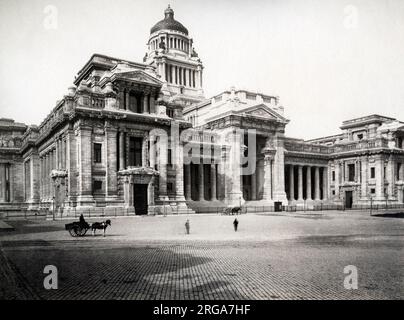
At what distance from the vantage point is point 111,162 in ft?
137

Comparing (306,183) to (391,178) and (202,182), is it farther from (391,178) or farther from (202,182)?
(202,182)

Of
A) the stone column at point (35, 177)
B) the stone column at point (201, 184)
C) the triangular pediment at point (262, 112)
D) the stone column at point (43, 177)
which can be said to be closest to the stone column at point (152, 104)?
the stone column at point (201, 184)

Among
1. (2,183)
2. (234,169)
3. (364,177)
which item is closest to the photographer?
(234,169)

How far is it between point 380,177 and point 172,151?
41.3 metres

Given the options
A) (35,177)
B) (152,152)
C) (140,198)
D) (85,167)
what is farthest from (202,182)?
(35,177)

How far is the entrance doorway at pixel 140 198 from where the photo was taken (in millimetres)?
42259

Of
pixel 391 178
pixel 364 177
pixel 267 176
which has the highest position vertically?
pixel 267 176

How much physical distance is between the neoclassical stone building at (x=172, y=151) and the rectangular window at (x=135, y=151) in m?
0.12

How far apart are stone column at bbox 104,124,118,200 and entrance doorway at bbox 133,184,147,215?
229cm

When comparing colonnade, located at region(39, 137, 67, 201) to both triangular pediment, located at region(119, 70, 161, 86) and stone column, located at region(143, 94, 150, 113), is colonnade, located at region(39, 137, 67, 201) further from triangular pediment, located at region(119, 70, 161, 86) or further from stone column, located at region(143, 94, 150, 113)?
triangular pediment, located at region(119, 70, 161, 86)

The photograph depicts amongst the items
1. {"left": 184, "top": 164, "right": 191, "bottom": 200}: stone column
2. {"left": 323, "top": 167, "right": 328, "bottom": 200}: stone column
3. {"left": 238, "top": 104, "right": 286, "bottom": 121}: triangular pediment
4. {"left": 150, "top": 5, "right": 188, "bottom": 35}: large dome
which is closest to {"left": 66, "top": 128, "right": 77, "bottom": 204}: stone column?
{"left": 184, "top": 164, "right": 191, "bottom": 200}: stone column

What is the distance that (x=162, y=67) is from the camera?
8444 centimetres

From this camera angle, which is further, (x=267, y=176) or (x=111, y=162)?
(x=267, y=176)
